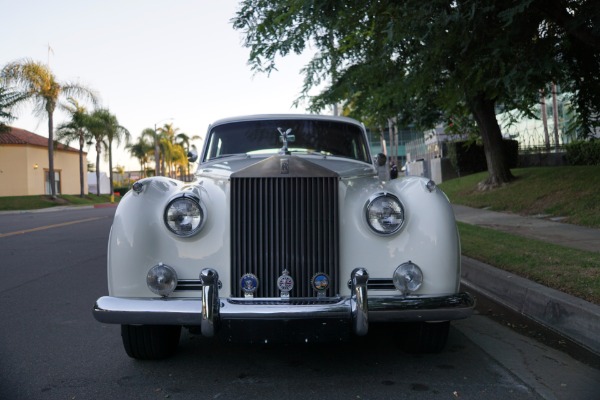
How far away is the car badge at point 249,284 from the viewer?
343 centimetres

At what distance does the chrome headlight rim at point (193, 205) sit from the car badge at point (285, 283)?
59 centimetres

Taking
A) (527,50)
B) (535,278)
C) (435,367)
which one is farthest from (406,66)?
(435,367)

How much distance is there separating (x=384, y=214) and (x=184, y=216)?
1.25 m

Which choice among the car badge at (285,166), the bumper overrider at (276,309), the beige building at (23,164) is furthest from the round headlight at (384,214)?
the beige building at (23,164)

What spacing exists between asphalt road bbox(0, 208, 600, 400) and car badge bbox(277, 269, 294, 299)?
55 cm

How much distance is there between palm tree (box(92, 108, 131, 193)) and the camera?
142 ft

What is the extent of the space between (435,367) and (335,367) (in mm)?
647

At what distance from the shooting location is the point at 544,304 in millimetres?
4969

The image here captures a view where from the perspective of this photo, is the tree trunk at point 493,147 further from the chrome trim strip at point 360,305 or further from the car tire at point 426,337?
the chrome trim strip at point 360,305

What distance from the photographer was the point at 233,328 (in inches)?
126

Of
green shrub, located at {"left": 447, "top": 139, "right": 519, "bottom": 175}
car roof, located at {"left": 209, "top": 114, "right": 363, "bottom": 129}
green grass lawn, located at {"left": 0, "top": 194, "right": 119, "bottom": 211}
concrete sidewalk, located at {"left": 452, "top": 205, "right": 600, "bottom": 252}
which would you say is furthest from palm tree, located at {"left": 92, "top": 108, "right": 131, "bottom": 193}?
car roof, located at {"left": 209, "top": 114, "right": 363, "bottom": 129}

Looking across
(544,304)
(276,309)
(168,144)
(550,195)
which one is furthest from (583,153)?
(168,144)

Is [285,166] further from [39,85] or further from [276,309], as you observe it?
[39,85]

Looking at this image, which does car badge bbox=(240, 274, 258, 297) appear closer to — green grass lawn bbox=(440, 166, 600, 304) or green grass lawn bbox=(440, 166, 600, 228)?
green grass lawn bbox=(440, 166, 600, 304)
